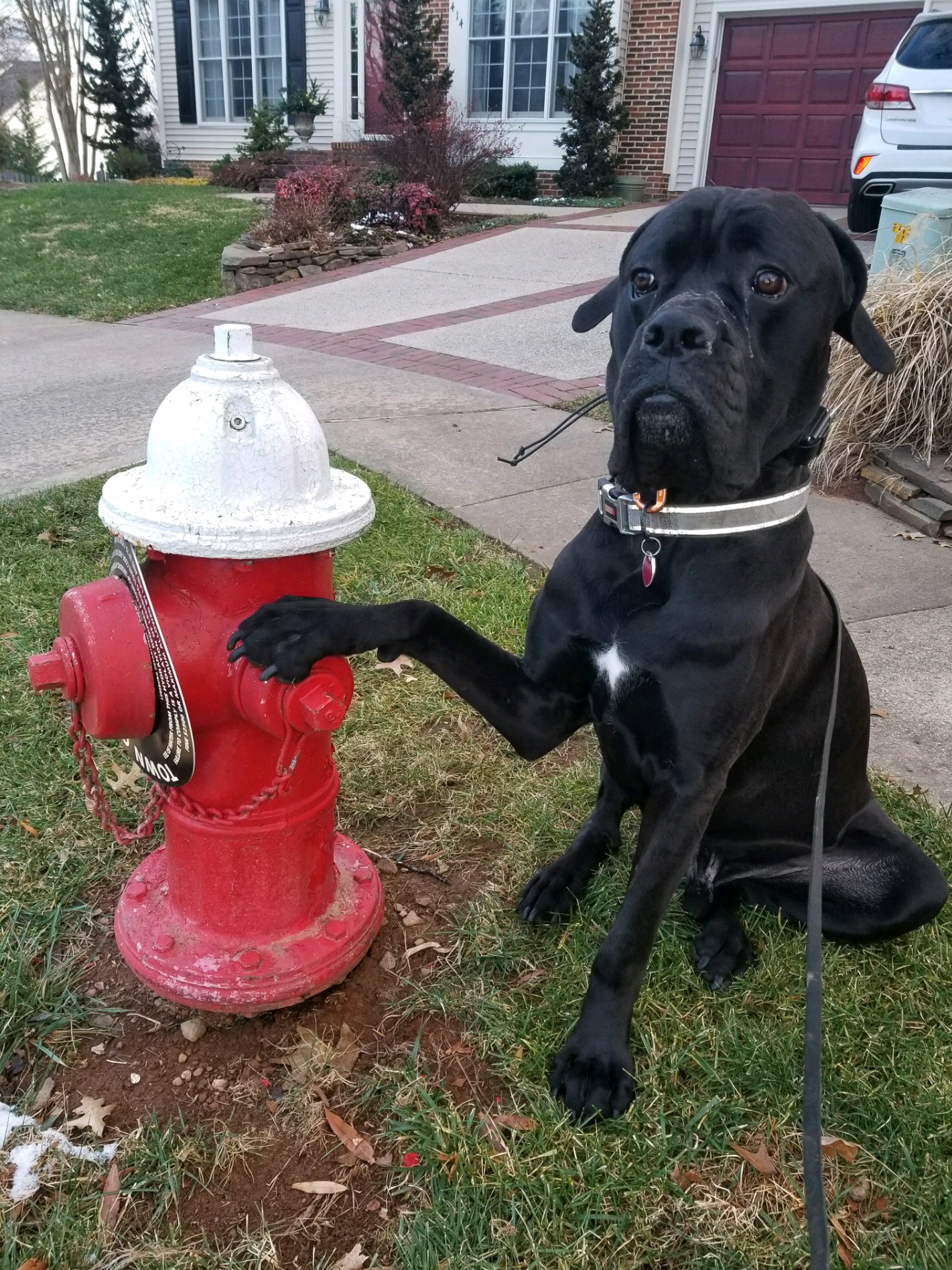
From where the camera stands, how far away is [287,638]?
176 centimetres

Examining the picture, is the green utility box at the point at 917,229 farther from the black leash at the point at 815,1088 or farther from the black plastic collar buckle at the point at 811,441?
the black leash at the point at 815,1088

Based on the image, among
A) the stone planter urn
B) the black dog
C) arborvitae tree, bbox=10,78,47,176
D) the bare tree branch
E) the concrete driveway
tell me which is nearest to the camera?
the black dog

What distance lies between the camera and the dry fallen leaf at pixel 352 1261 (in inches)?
65.6

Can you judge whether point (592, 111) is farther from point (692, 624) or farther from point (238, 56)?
point (692, 624)

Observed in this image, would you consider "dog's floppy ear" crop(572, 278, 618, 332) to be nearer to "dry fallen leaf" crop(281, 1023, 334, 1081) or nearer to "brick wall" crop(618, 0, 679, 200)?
"dry fallen leaf" crop(281, 1023, 334, 1081)

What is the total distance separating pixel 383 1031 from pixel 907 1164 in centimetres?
102

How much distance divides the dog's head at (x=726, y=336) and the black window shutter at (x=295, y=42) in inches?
852

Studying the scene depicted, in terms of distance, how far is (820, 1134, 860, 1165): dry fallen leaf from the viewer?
1849 millimetres

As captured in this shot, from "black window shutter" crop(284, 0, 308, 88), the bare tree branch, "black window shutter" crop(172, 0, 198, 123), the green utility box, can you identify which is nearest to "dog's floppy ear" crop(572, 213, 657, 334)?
the green utility box

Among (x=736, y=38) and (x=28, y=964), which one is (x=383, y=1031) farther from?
(x=736, y=38)

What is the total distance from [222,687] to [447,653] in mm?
457

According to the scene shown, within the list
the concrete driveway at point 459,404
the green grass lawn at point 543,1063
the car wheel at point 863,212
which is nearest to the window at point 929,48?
the car wheel at point 863,212

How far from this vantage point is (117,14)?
75.6ft

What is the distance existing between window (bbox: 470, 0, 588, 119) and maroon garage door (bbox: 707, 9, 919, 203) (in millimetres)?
2808
